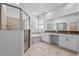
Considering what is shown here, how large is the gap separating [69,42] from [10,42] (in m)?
3.10

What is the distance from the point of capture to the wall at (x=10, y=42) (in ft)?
9.47

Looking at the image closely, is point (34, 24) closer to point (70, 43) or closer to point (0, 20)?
point (70, 43)

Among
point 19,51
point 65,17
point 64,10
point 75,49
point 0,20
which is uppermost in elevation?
point 64,10

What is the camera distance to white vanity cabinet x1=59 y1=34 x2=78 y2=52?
439 centimetres

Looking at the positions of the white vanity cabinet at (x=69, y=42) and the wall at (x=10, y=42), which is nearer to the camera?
the wall at (x=10, y=42)

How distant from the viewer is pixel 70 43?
15.3 feet

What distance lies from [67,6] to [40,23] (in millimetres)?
4280

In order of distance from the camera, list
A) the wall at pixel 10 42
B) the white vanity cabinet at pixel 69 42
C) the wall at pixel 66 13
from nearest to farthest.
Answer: the wall at pixel 10 42 < the white vanity cabinet at pixel 69 42 < the wall at pixel 66 13

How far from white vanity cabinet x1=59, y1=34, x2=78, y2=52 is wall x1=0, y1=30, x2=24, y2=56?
273cm

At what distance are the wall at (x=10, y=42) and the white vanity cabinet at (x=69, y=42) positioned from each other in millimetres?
2734

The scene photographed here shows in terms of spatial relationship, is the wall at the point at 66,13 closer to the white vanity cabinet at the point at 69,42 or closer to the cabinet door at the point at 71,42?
the white vanity cabinet at the point at 69,42

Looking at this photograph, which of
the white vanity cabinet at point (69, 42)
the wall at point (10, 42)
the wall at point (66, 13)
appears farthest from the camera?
the wall at point (66, 13)

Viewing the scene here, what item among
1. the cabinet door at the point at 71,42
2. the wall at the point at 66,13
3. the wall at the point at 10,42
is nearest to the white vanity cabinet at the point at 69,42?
the cabinet door at the point at 71,42

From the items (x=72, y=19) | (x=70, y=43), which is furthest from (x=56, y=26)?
(x=70, y=43)
